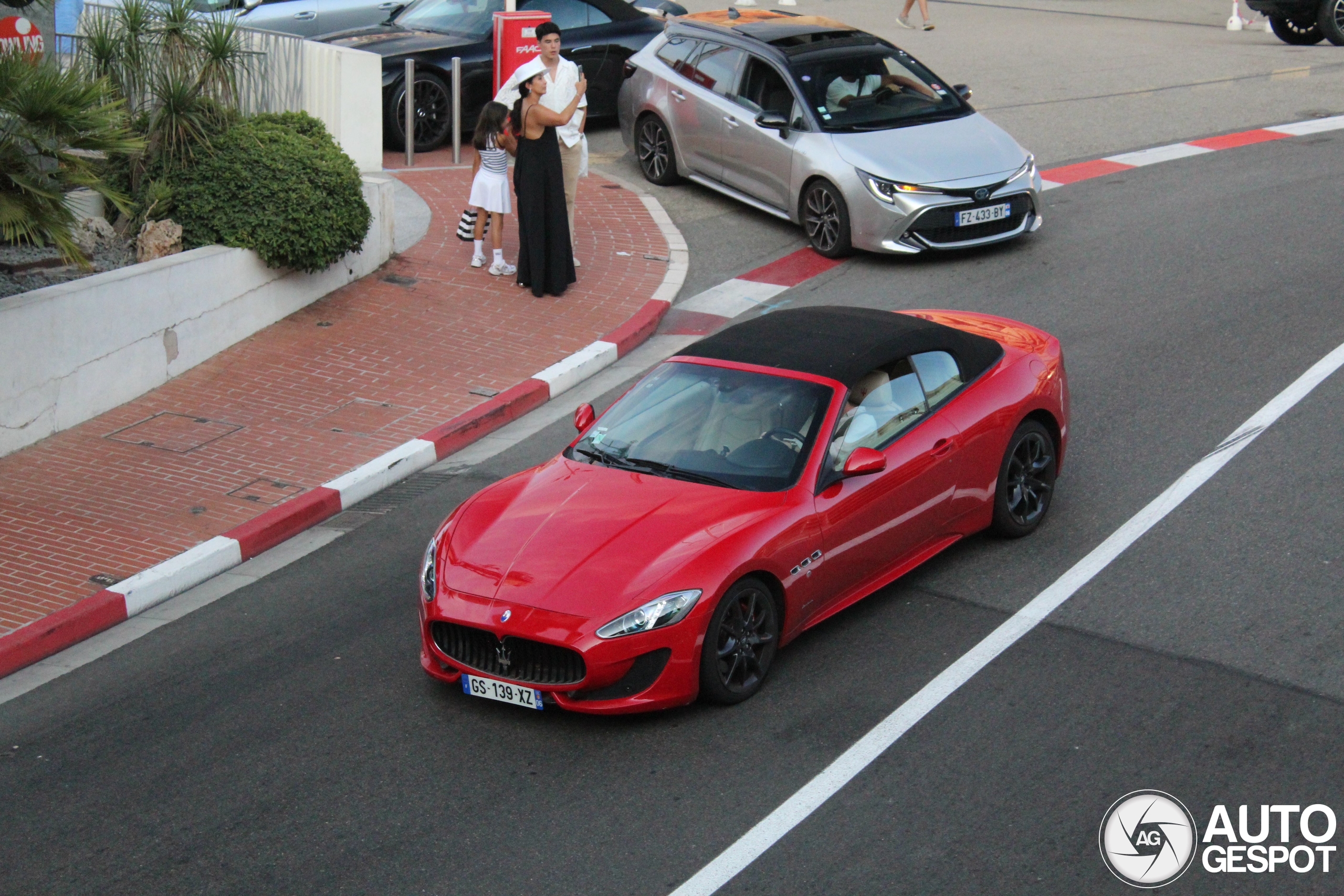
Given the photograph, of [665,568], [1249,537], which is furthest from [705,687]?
[1249,537]

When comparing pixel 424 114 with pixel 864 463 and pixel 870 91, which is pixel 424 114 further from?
pixel 864 463

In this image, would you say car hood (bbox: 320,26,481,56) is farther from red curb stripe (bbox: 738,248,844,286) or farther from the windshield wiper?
the windshield wiper

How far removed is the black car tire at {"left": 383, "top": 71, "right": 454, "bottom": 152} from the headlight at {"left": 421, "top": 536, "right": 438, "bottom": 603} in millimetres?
10468

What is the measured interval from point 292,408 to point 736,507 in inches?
196

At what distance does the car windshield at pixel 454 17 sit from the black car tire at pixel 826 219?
5.50 metres

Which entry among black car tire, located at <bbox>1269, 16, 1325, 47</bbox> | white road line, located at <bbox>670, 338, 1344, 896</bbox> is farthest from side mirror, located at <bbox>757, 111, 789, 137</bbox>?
black car tire, located at <bbox>1269, 16, 1325, 47</bbox>

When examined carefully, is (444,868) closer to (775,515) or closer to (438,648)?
(438,648)

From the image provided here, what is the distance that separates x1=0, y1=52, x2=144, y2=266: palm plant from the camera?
8625mm

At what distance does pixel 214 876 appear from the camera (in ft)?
17.5

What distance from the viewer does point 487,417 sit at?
1023 cm

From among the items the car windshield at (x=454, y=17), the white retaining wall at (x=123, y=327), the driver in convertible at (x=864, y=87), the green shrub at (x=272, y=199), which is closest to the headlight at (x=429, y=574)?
the white retaining wall at (x=123, y=327)

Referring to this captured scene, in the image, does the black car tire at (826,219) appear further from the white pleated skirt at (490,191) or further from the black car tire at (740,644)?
the black car tire at (740,644)

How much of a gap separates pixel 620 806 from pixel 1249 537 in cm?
402

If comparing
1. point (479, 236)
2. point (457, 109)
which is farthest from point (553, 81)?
point (457, 109)
